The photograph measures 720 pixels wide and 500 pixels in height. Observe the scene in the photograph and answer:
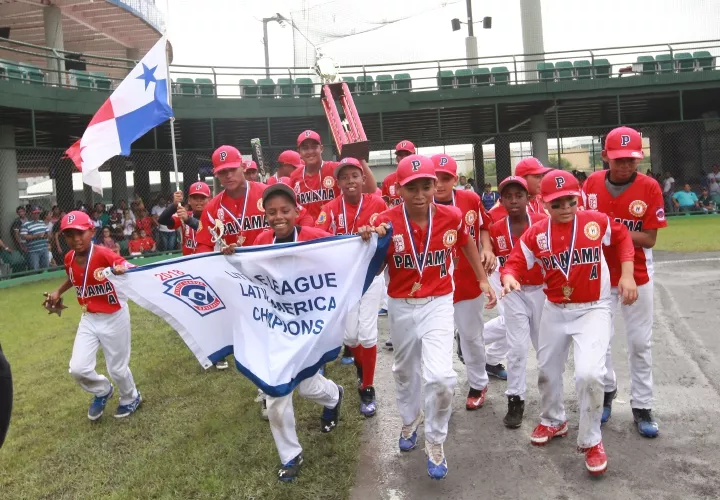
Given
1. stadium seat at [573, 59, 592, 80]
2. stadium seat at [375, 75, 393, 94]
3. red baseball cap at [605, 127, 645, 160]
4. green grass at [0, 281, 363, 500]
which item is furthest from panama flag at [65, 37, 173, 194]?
stadium seat at [573, 59, 592, 80]

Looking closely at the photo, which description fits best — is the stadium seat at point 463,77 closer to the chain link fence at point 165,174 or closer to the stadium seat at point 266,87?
the chain link fence at point 165,174

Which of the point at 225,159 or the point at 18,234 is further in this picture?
the point at 18,234

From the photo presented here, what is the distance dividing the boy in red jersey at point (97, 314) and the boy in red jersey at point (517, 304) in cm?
340

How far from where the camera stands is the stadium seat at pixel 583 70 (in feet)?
72.7

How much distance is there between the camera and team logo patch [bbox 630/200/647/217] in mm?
4523

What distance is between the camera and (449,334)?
4160 millimetres

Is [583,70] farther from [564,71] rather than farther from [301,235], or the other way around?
[301,235]

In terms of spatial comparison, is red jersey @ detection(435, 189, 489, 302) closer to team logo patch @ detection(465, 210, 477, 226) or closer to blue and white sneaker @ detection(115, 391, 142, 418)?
team logo patch @ detection(465, 210, 477, 226)

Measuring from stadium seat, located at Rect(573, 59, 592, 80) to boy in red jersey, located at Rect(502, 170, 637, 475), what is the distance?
1983 centimetres

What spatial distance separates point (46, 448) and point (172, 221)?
11.0 feet

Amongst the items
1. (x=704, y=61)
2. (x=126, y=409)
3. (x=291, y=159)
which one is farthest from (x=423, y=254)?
(x=704, y=61)

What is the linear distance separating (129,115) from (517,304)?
467 cm

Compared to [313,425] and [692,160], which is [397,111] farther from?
[313,425]

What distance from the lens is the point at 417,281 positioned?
167 inches
